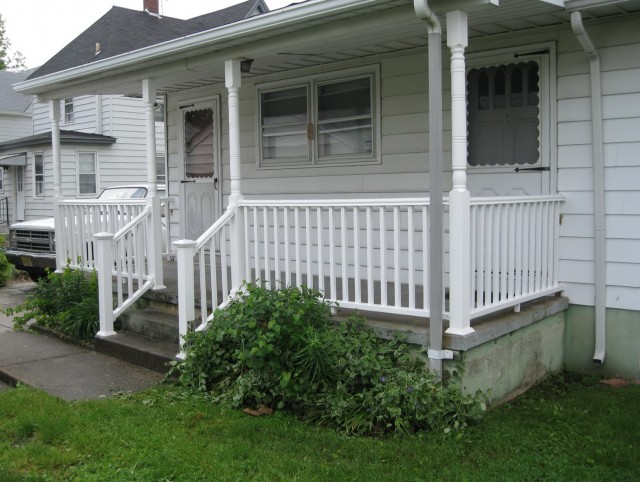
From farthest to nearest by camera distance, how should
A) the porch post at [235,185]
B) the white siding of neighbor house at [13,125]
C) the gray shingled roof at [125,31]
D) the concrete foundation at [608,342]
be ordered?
the white siding of neighbor house at [13,125]
the gray shingled roof at [125,31]
the porch post at [235,185]
the concrete foundation at [608,342]

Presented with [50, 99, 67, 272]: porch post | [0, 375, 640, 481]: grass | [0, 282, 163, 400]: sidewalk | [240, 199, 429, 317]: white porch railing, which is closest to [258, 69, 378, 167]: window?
[240, 199, 429, 317]: white porch railing

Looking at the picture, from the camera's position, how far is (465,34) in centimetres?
475

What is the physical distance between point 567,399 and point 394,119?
321 cm

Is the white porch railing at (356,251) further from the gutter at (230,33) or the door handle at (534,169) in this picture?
the gutter at (230,33)

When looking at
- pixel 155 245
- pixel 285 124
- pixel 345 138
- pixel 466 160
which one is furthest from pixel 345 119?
pixel 155 245

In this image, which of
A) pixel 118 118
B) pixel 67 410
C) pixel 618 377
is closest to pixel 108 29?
pixel 118 118

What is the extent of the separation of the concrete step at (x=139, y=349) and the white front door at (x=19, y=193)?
1688 centimetres

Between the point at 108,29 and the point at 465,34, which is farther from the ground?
the point at 108,29

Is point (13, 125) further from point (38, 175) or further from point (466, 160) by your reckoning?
point (466, 160)

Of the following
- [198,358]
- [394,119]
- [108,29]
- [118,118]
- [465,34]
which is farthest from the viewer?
[118,118]

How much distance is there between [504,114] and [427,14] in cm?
197

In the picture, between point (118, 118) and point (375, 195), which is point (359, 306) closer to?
point (375, 195)

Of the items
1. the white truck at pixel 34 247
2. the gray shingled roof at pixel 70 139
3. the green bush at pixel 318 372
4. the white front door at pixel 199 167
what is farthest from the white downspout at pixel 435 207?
the gray shingled roof at pixel 70 139

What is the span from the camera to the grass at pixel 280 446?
154 inches
